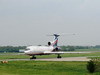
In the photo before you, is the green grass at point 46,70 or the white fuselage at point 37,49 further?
the white fuselage at point 37,49

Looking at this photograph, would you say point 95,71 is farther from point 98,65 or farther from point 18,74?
point 18,74

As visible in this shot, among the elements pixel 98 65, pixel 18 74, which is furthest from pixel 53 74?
pixel 98 65

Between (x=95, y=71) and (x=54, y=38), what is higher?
(x=54, y=38)

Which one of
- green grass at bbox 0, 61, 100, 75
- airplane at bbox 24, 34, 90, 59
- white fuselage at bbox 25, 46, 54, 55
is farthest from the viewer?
airplane at bbox 24, 34, 90, 59

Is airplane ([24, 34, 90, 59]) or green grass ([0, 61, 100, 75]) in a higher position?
airplane ([24, 34, 90, 59])

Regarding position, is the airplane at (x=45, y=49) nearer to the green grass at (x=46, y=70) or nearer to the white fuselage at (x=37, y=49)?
the white fuselage at (x=37, y=49)

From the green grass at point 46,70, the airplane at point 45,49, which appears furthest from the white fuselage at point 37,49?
the green grass at point 46,70

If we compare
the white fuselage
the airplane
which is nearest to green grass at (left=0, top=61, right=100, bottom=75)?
the white fuselage

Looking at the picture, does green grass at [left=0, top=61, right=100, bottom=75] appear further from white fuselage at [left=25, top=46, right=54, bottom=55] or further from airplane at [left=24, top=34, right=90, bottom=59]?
airplane at [left=24, top=34, right=90, bottom=59]

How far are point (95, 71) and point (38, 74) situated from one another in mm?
7246

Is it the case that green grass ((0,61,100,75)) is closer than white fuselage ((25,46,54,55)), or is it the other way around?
green grass ((0,61,100,75))

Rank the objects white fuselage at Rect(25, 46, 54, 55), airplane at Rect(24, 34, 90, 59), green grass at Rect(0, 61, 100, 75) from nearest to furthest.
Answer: green grass at Rect(0, 61, 100, 75) → white fuselage at Rect(25, 46, 54, 55) → airplane at Rect(24, 34, 90, 59)

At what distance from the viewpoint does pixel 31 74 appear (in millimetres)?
30578

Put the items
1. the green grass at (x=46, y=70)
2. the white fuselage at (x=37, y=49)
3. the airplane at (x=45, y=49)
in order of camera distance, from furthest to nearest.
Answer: the airplane at (x=45, y=49) < the white fuselage at (x=37, y=49) < the green grass at (x=46, y=70)
